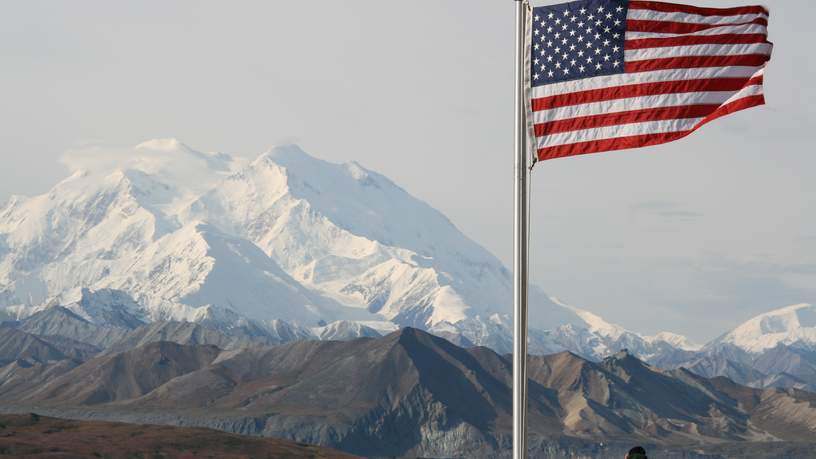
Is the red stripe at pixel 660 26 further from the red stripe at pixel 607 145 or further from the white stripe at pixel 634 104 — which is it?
the red stripe at pixel 607 145

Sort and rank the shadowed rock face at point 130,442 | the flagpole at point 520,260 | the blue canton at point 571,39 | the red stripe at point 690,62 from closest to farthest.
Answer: the flagpole at point 520,260 → the blue canton at point 571,39 → the red stripe at point 690,62 → the shadowed rock face at point 130,442

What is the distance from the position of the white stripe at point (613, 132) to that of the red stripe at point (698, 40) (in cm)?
141

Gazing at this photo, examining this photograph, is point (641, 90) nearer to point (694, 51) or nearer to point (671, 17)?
point (694, 51)

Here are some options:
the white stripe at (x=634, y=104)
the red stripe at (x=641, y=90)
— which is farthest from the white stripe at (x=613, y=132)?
the red stripe at (x=641, y=90)

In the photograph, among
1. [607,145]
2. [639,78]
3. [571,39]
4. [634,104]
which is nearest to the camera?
[571,39]

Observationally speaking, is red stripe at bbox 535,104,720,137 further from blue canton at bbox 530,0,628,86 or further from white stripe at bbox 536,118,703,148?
blue canton at bbox 530,0,628,86

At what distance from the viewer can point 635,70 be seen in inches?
882

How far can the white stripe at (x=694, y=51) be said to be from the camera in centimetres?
2244

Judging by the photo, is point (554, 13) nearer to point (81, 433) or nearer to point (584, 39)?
point (584, 39)

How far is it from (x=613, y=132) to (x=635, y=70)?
125 cm

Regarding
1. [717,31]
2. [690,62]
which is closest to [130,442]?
[690,62]

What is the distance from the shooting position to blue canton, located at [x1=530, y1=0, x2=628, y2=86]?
71.8 feet

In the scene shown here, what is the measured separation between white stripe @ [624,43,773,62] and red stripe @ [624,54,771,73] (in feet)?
0.18

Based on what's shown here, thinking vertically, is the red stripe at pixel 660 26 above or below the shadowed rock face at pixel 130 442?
above
